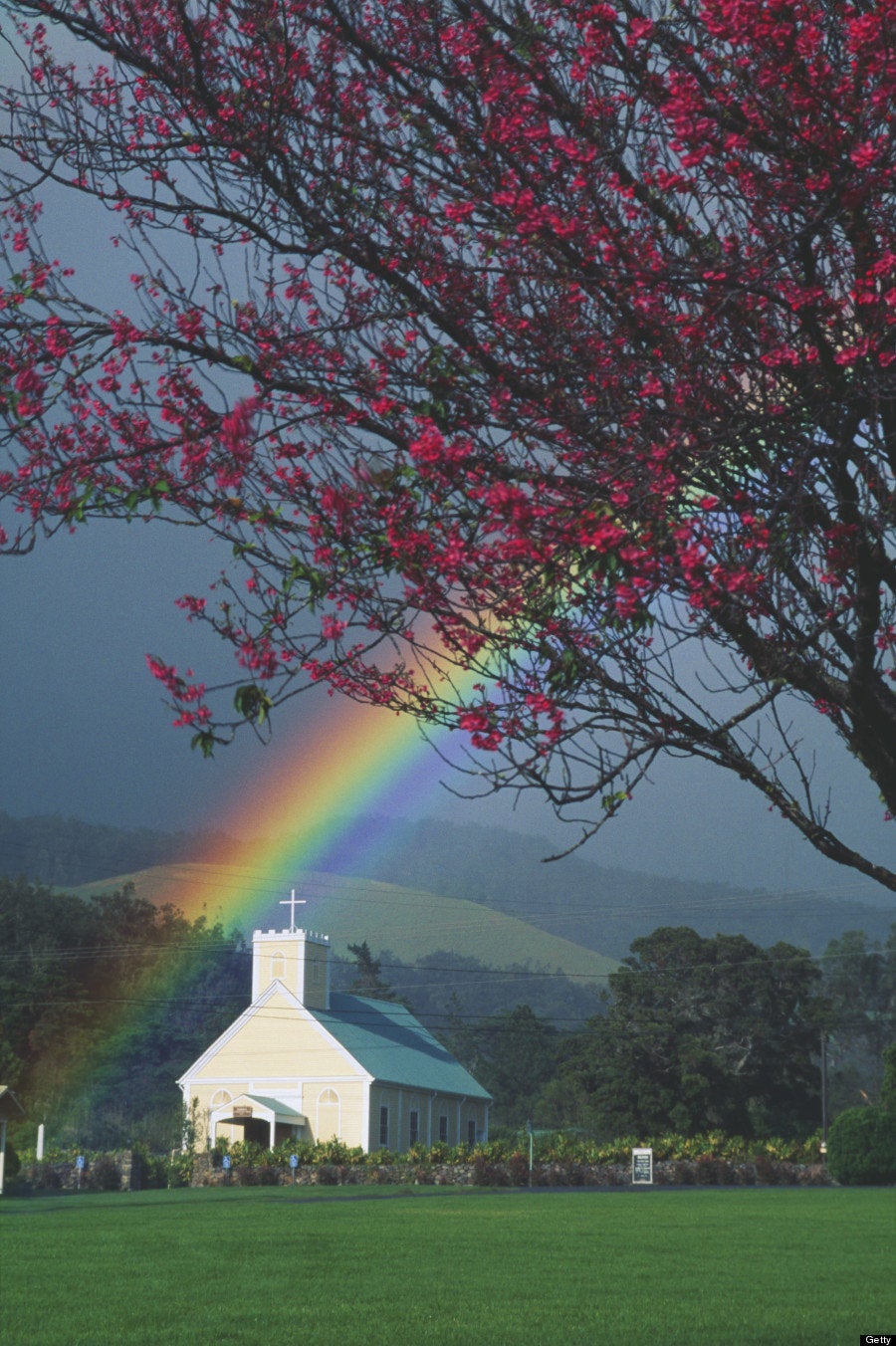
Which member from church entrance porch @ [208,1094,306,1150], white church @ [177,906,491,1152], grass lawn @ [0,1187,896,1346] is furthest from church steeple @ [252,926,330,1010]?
grass lawn @ [0,1187,896,1346]

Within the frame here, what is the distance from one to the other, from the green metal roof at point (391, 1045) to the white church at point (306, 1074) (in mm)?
→ 99

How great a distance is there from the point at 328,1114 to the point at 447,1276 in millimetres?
42044

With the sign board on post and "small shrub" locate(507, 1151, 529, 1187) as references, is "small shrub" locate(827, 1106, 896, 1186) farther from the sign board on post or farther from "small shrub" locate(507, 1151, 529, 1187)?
"small shrub" locate(507, 1151, 529, 1187)

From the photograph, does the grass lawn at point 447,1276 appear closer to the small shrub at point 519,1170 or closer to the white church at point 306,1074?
the small shrub at point 519,1170

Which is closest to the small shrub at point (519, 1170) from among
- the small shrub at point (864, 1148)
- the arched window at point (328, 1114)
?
the small shrub at point (864, 1148)

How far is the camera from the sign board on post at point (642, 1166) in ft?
150

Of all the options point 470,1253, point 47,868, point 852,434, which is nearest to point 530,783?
point 852,434

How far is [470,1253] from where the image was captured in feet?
61.5

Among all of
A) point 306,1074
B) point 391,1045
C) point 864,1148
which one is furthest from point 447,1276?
point 391,1045

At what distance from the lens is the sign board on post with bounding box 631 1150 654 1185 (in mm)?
45594

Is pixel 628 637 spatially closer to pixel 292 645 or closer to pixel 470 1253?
pixel 292 645

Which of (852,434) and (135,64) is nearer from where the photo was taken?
(852,434)

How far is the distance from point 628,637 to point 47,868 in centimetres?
17536

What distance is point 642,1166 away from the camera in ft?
150
